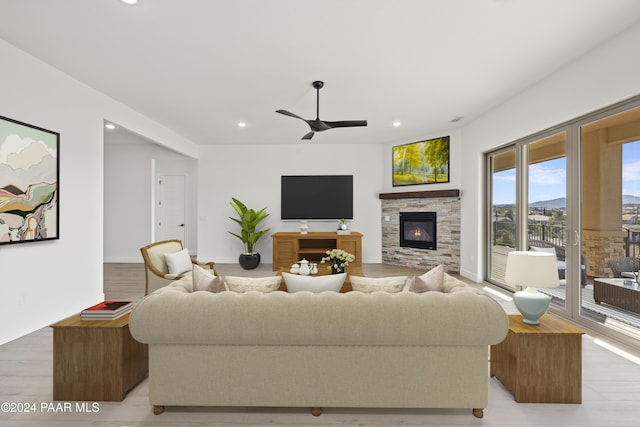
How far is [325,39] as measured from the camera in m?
2.72

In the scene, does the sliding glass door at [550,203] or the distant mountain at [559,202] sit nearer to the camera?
the distant mountain at [559,202]

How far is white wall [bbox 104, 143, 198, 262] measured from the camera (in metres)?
7.31

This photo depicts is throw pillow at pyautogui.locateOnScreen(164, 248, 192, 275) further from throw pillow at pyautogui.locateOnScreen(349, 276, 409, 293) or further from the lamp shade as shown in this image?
the lamp shade

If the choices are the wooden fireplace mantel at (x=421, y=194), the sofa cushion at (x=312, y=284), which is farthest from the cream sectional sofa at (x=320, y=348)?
the wooden fireplace mantel at (x=421, y=194)

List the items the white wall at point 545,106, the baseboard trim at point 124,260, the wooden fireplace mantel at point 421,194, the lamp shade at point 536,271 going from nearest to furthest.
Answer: the lamp shade at point 536,271 < the white wall at point 545,106 < the wooden fireplace mantel at point 421,194 < the baseboard trim at point 124,260

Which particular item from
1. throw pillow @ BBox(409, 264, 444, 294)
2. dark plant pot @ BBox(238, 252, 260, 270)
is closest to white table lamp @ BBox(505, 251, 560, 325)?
throw pillow @ BBox(409, 264, 444, 294)

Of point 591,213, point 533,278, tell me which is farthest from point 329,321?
point 591,213

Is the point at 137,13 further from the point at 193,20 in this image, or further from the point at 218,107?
the point at 218,107

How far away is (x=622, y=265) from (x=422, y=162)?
12.7 feet

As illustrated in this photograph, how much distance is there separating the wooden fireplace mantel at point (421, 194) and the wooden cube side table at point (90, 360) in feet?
17.7

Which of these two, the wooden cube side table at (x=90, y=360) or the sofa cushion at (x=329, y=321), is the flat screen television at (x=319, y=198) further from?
the sofa cushion at (x=329, y=321)

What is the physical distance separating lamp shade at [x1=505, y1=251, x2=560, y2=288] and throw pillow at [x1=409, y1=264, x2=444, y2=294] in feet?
1.37

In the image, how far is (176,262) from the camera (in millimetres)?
3771

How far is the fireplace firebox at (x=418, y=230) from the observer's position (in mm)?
6195
